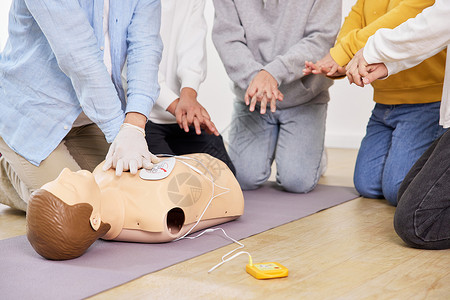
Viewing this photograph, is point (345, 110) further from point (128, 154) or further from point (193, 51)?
point (128, 154)

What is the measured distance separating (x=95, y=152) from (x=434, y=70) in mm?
1040

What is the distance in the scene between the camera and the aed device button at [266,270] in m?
1.00

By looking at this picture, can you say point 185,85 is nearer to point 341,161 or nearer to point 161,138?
point 161,138

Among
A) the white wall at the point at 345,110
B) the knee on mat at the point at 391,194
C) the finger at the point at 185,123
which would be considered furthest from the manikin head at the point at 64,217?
the white wall at the point at 345,110

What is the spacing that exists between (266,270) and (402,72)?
3.10 feet

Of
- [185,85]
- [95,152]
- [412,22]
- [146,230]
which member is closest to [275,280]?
[146,230]

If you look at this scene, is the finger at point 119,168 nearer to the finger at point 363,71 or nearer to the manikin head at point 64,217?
the manikin head at point 64,217

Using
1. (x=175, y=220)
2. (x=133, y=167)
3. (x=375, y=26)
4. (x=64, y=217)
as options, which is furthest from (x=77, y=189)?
(x=375, y=26)

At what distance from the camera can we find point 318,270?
106 cm

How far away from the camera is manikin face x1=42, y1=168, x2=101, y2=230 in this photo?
1066mm

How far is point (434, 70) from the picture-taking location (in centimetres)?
164

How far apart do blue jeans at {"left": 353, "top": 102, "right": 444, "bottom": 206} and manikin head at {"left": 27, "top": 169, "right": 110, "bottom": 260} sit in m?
0.99

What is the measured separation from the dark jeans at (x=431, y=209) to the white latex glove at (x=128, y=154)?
0.59m

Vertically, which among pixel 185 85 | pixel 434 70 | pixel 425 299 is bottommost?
pixel 425 299
